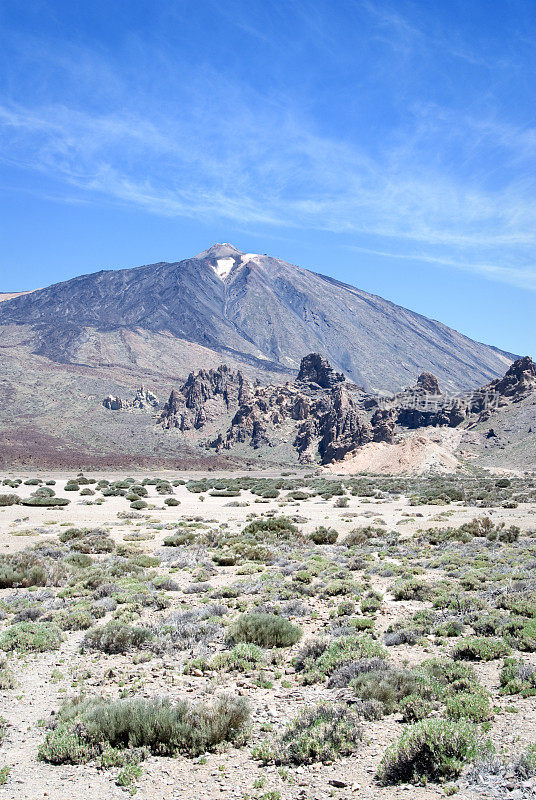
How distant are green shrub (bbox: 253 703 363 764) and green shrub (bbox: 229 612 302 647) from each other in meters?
2.78

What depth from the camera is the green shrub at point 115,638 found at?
8977 mm

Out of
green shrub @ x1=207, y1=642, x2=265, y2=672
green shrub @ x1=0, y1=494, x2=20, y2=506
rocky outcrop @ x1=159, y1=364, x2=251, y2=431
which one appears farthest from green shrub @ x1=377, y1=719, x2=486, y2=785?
rocky outcrop @ x1=159, y1=364, x2=251, y2=431

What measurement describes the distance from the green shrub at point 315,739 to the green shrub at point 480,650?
2707 mm

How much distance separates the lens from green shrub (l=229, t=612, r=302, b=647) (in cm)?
918

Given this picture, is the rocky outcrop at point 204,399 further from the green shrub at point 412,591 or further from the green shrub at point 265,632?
the green shrub at point 265,632

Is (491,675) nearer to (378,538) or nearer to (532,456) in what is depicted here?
(378,538)

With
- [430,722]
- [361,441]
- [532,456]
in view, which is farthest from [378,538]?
[361,441]

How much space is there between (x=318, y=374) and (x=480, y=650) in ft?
367

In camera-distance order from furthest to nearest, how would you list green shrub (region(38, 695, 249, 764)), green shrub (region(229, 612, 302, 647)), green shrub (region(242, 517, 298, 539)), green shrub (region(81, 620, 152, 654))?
green shrub (region(242, 517, 298, 539)) → green shrub (region(229, 612, 302, 647)) → green shrub (region(81, 620, 152, 654)) → green shrub (region(38, 695, 249, 764))

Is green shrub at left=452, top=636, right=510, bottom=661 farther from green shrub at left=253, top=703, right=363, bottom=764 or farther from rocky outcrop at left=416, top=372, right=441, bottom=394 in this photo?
rocky outcrop at left=416, top=372, right=441, bottom=394

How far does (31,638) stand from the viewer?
916 cm

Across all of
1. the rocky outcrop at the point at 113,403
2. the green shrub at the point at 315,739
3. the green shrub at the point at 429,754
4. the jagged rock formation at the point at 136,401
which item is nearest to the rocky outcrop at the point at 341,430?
the jagged rock formation at the point at 136,401

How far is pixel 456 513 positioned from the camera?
2867 centimetres

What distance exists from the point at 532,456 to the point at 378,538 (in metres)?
53.1
